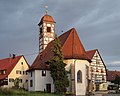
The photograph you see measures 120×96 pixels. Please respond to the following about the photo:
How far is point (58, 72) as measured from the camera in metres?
47.3

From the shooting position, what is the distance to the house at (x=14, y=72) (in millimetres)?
67375

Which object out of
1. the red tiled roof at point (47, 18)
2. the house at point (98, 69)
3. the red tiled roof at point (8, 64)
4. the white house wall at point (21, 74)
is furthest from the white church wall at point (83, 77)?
the red tiled roof at point (8, 64)

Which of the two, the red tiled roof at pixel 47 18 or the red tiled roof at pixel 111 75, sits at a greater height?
the red tiled roof at pixel 47 18

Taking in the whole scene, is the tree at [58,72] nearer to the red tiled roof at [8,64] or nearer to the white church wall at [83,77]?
the white church wall at [83,77]

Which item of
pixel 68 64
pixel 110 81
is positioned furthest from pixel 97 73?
pixel 68 64

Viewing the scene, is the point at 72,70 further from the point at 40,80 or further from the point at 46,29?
the point at 46,29

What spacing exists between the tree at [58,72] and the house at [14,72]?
20.4 metres

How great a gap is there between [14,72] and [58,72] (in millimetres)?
24167

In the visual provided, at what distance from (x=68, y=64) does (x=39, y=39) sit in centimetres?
1866

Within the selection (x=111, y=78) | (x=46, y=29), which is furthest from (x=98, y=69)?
(x=46, y=29)

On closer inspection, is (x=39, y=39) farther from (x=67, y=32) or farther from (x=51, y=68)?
(x=51, y=68)

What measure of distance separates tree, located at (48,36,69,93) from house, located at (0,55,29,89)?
20430mm

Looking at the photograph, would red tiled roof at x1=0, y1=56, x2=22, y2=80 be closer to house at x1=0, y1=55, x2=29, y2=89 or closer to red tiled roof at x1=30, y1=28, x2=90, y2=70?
house at x1=0, y1=55, x2=29, y2=89

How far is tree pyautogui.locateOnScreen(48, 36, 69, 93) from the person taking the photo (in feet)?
153
